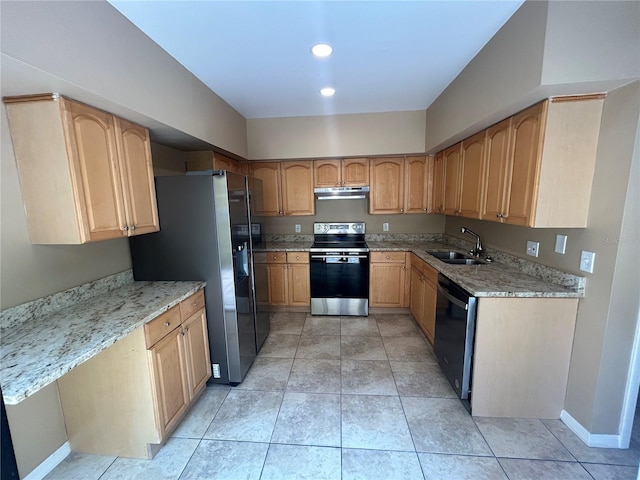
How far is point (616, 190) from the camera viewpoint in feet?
4.99

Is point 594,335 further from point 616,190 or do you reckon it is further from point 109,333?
point 109,333

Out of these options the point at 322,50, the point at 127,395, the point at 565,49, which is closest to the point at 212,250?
the point at 127,395

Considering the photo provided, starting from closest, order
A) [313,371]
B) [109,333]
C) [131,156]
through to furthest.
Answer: [109,333] → [131,156] → [313,371]

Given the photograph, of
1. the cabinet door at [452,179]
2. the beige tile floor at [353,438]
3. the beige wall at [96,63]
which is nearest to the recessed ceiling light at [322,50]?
the beige wall at [96,63]

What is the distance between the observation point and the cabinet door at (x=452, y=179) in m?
2.85

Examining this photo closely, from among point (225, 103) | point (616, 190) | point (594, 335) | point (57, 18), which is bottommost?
point (594, 335)

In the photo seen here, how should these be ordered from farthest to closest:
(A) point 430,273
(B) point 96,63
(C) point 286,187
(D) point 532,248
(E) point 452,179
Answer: (C) point 286,187 < (E) point 452,179 < (A) point 430,273 < (D) point 532,248 < (B) point 96,63

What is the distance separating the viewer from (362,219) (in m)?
4.03

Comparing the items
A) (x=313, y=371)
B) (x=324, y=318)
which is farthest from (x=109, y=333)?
(x=324, y=318)

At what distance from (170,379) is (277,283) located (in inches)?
79.3

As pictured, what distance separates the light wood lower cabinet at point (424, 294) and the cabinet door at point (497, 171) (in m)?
0.74

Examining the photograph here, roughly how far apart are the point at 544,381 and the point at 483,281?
76 centimetres

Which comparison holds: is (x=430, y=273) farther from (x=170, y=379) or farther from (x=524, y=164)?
(x=170, y=379)

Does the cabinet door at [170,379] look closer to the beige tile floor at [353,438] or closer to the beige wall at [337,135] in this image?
the beige tile floor at [353,438]
